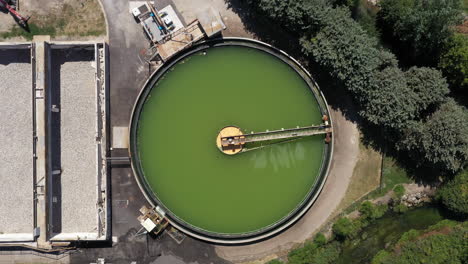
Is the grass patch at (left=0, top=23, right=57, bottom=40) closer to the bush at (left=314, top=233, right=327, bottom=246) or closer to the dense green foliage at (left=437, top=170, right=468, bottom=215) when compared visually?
the bush at (left=314, top=233, right=327, bottom=246)

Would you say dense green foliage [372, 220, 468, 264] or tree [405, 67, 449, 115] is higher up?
tree [405, 67, 449, 115]

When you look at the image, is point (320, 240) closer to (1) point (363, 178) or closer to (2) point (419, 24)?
(1) point (363, 178)

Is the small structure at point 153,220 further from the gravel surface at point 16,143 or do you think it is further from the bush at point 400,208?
the bush at point 400,208

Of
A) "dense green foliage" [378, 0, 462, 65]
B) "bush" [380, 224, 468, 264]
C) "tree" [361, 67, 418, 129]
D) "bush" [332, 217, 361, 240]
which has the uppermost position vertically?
"dense green foliage" [378, 0, 462, 65]

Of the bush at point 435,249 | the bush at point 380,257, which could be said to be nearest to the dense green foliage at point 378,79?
the bush at point 435,249

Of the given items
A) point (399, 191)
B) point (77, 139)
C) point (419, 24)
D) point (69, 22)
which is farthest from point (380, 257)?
point (69, 22)

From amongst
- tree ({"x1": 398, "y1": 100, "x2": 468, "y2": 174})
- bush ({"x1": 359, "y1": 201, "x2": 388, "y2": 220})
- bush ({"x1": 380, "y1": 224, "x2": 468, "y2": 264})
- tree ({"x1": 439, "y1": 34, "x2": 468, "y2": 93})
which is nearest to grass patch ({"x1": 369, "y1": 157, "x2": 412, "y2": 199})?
bush ({"x1": 359, "y1": 201, "x2": 388, "y2": 220})
